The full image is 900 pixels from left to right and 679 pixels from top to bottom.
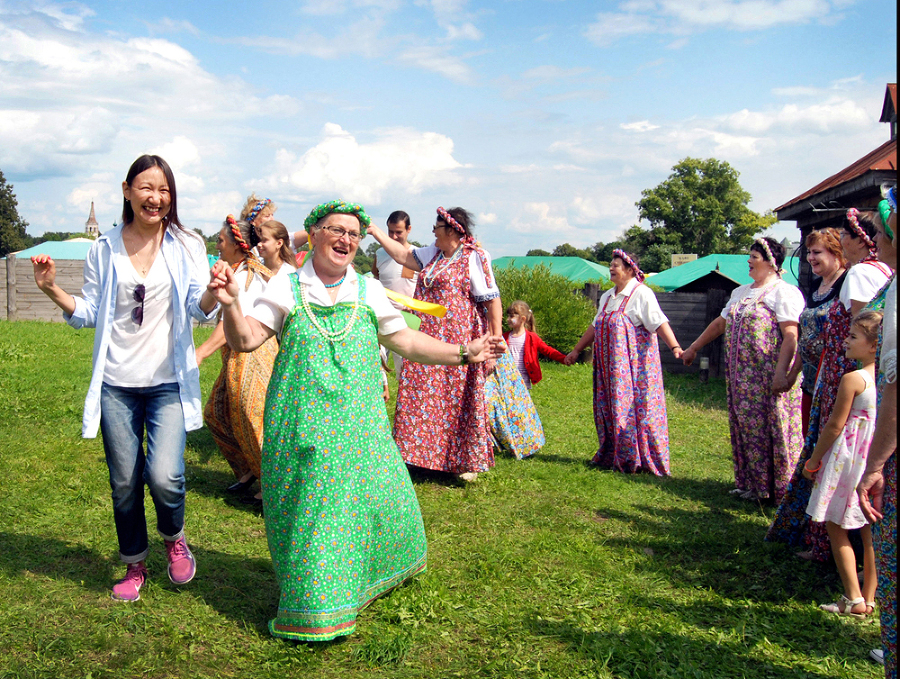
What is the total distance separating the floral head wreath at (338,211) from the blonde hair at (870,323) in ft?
8.15

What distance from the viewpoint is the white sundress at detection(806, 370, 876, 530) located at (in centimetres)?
394

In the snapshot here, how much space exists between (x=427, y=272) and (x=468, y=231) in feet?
1.57

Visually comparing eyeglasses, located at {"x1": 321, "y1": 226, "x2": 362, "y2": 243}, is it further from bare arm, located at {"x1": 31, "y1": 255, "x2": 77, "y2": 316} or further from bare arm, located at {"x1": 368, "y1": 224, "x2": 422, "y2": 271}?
bare arm, located at {"x1": 368, "y1": 224, "x2": 422, "y2": 271}

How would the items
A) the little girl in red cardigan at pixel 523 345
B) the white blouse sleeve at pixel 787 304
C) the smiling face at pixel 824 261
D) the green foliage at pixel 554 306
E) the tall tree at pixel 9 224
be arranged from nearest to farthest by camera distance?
the smiling face at pixel 824 261 → the white blouse sleeve at pixel 787 304 → the little girl in red cardigan at pixel 523 345 → the green foliage at pixel 554 306 → the tall tree at pixel 9 224

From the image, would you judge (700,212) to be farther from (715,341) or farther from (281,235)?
(281,235)

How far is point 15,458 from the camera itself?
6.38 metres

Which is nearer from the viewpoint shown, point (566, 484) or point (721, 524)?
point (721, 524)

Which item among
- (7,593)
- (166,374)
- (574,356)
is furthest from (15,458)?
(574,356)

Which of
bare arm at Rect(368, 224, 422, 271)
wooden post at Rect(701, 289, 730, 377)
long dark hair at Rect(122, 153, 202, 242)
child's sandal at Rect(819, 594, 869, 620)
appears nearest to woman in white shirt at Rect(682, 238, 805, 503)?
child's sandal at Rect(819, 594, 869, 620)

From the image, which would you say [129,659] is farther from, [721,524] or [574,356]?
[574,356]

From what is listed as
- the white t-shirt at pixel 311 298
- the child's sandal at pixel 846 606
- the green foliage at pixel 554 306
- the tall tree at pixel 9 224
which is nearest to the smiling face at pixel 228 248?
the white t-shirt at pixel 311 298

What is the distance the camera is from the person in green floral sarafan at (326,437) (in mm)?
3350

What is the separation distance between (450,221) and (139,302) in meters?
3.01

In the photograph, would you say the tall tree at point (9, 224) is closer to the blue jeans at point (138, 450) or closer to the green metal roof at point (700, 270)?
the green metal roof at point (700, 270)
